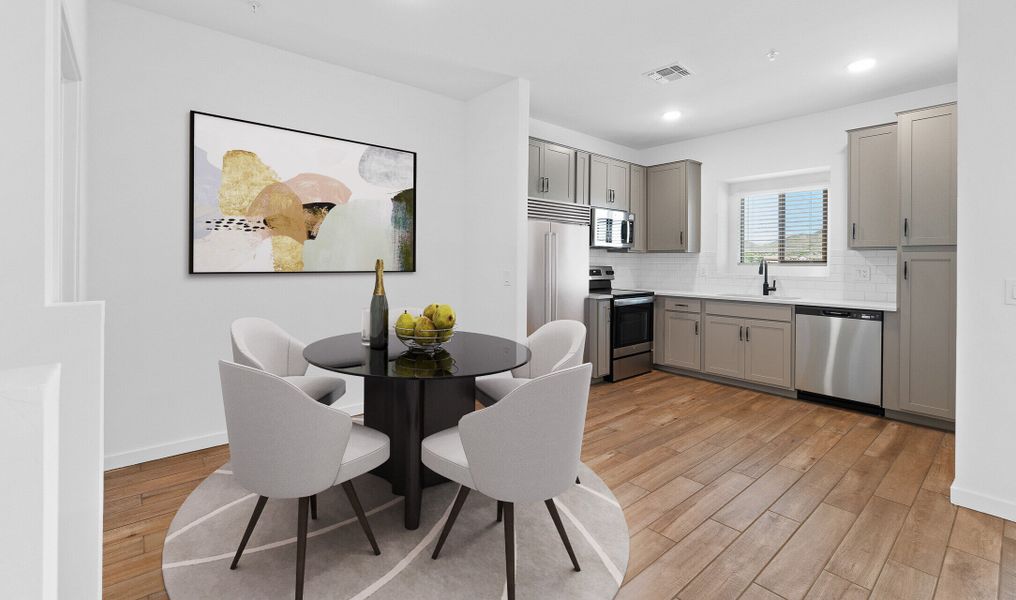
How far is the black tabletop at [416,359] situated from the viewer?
1.91 m

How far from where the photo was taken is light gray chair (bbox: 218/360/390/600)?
62.6 inches

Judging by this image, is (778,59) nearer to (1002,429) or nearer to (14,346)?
(1002,429)

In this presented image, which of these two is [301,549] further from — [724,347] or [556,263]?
[724,347]

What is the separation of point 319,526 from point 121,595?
68cm

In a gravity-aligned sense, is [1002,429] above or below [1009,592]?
above

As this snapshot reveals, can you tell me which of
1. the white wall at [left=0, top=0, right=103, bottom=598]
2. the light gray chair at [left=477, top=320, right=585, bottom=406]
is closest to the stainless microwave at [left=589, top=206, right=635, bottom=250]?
the light gray chair at [left=477, top=320, right=585, bottom=406]

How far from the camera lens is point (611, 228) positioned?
524 centimetres

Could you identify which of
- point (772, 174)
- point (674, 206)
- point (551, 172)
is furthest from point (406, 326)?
point (772, 174)

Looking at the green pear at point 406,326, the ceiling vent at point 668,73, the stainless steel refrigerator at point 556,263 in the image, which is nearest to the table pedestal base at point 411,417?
the green pear at point 406,326

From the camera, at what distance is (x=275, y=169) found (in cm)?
327

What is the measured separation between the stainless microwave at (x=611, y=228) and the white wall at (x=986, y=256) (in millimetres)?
2988

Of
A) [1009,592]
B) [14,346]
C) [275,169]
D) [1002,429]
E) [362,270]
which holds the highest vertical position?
[275,169]

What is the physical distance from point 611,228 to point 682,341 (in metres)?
1.40

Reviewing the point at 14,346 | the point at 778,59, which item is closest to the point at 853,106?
the point at 778,59
